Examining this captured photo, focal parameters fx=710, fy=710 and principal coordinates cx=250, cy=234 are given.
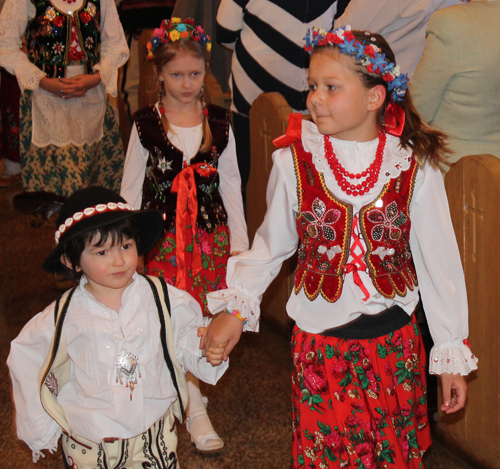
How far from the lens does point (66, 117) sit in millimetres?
4145

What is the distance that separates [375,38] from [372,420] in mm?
1098

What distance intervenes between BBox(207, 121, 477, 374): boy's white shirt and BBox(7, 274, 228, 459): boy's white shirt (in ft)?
0.83

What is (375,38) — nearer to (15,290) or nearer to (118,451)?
(118,451)

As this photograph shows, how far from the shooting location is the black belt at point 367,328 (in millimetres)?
2059

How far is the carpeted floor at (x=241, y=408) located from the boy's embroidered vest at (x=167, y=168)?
2.85 ft

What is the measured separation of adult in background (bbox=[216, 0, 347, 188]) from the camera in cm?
359

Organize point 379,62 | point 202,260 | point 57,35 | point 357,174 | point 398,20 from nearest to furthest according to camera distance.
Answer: point 379,62 → point 357,174 → point 202,260 → point 398,20 → point 57,35

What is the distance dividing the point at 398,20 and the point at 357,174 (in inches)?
75.0

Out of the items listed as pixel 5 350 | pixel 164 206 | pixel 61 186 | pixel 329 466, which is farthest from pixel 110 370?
pixel 61 186

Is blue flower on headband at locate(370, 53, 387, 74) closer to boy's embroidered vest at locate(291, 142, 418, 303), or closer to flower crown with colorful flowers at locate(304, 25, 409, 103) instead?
flower crown with colorful flowers at locate(304, 25, 409, 103)

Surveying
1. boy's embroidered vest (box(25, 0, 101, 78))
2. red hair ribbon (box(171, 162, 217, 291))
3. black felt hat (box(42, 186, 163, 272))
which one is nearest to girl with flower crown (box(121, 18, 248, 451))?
red hair ribbon (box(171, 162, 217, 291))

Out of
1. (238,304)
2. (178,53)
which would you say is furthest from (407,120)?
(178,53)

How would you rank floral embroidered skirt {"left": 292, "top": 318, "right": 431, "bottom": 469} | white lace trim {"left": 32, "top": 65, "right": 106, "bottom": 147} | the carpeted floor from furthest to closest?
1. white lace trim {"left": 32, "top": 65, "right": 106, "bottom": 147}
2. the carpeted floor
3. floral embroidered skirt {"left": 292, "top": 318, "right": 431, "bottom": 469}

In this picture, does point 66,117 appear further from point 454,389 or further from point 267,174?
point 454,389
